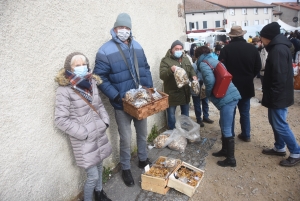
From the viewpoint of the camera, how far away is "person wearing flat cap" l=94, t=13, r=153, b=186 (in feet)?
9.80

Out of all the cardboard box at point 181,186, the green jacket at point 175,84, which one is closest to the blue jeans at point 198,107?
the green jacket at point 175,84

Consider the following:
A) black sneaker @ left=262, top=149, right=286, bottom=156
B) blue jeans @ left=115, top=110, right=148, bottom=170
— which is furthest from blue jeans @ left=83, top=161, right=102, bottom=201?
black sneaker @ left=262, top=149, right=286, bottom=156

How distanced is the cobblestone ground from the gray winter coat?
778 mm

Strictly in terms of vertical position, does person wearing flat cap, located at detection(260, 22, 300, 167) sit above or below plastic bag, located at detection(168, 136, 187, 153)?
above

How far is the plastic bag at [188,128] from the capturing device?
4441 mm

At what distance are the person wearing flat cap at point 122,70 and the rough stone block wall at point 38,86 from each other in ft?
1.30

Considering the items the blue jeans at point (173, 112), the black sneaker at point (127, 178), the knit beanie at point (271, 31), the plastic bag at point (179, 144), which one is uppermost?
the knit beanie at point (271, 31)

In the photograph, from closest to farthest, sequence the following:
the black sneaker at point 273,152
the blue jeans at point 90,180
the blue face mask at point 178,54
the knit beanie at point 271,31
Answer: the blue jeans at point 90,180 → the knit beanie at point 271,31 → the black sneaker at point 273,152 → the blue face mask at point 178,54

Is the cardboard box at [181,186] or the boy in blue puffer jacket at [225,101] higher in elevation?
the boy in blue puffer jacket at [225,101]

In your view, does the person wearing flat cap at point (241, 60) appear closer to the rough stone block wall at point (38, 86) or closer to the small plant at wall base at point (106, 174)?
the rough stone block wall at point (38, 86)

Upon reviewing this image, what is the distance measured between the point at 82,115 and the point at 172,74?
206 cm

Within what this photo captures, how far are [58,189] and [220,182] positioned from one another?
224 centimetres

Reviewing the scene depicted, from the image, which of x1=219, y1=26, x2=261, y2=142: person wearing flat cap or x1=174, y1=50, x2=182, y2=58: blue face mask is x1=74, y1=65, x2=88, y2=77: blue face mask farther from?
x1=219, y1=26, x2=261, y2=142: person wearing flat cap

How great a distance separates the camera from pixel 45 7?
258 cm
